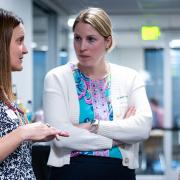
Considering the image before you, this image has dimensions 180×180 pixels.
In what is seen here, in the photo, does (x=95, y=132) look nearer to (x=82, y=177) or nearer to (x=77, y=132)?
(x=77, y=132)

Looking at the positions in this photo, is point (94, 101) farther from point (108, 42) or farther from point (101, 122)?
point (108, 42)

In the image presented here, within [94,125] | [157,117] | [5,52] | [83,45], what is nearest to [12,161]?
[5,52]

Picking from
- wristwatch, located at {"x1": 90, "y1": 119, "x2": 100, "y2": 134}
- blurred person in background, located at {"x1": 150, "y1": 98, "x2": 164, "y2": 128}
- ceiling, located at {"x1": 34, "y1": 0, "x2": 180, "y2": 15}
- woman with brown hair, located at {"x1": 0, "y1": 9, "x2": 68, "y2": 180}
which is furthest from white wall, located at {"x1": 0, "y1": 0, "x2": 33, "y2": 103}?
blurred person in background, located at {"x1": 150, "y1": 98, "x2": 164, "y2": 128}

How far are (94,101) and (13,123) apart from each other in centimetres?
53

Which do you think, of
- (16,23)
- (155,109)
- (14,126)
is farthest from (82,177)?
(155,109)

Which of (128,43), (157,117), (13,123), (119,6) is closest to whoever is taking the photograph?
(13,123)

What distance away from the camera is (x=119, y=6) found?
21.6 feet

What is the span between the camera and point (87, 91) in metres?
2.01

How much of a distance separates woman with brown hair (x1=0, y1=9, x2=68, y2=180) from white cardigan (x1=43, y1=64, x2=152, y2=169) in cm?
34

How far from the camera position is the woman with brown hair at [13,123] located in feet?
4.78

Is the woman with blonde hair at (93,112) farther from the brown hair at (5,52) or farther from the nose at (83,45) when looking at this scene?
the brown hair at (5,52)

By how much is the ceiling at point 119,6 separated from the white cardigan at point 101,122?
3.76m

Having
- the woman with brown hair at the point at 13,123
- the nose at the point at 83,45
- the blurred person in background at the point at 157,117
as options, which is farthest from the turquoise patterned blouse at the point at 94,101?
the blurred person in background at the point at 157,117

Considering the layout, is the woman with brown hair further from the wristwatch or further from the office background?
the office background
